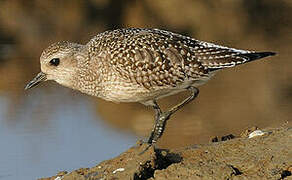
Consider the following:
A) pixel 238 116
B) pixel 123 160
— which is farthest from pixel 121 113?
pixel 123 160

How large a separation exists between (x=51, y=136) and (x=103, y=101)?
1.79m

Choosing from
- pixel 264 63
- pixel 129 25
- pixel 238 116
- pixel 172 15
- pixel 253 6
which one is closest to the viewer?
pixel 238 116

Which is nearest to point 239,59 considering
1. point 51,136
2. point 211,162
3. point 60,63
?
point 60,63

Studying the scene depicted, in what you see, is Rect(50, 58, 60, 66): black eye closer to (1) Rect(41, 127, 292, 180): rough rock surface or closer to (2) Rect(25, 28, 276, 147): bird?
(2) Rect(25, 28, 276, 147): bird

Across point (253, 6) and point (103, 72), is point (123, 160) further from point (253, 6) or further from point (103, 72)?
point (253, 6)

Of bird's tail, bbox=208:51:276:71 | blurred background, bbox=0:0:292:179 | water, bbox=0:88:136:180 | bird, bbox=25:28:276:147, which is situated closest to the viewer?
bird, bbox=25:28:276:147

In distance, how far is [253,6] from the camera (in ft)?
62.0

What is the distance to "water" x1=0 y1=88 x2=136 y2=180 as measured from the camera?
8312mm

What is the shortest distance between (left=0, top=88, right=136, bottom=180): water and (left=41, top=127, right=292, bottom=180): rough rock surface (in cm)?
224

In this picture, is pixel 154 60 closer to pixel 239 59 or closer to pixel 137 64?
pixel 137 64

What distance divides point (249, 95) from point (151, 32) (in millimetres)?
4206

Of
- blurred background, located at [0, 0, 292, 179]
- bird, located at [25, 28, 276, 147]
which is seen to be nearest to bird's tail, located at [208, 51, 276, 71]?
bird, located at [25, 28, 276, 147]

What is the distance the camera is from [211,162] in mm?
5363

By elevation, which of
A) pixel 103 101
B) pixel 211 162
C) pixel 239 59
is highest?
pixel 239 59
